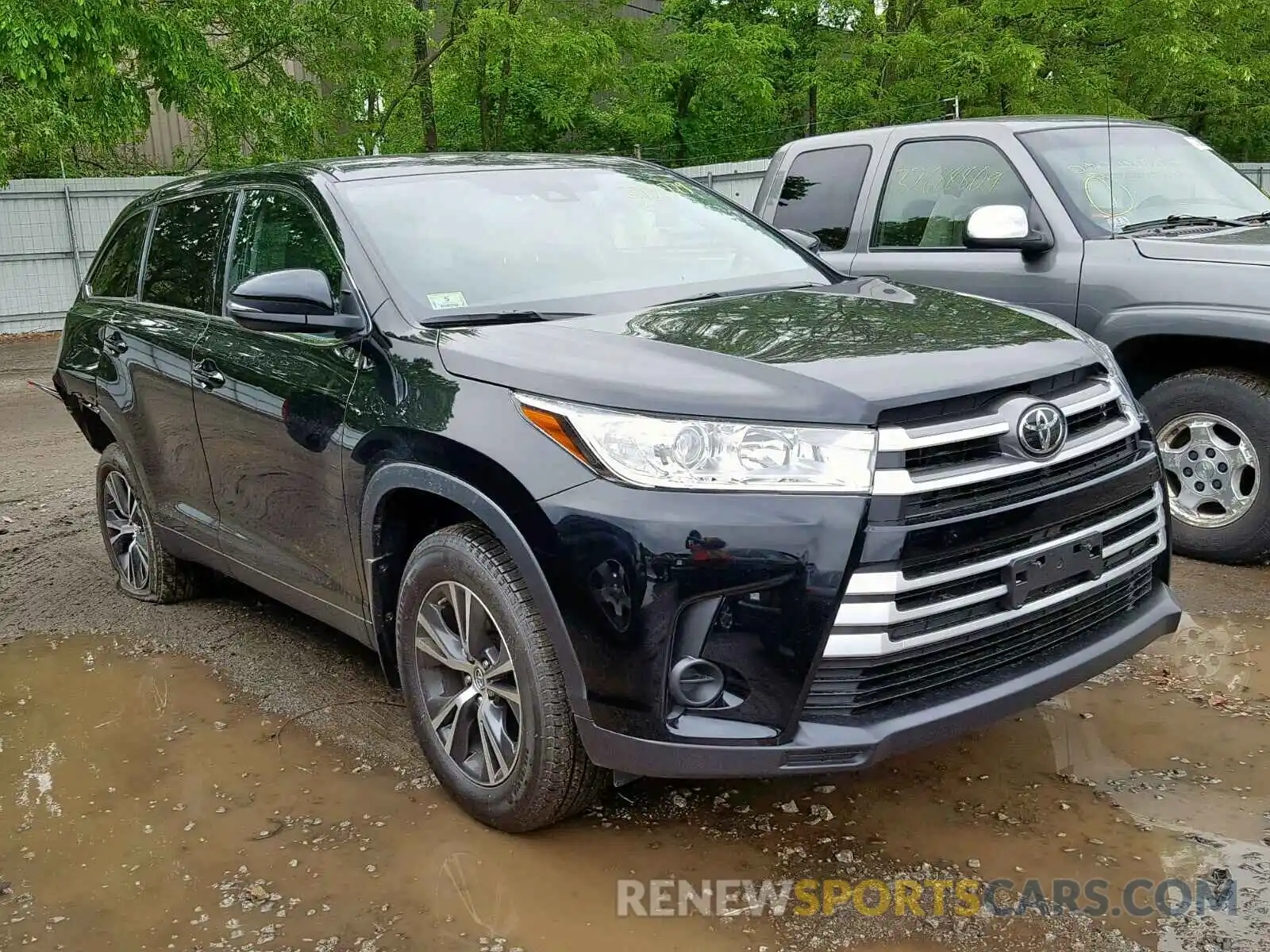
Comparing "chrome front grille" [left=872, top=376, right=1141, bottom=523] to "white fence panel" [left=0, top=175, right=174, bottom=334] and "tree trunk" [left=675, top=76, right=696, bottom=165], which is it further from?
"tree trunk" [left=675, top=76, right=696, bottom=165]

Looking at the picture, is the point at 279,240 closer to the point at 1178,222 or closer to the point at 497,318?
the point at 497,318

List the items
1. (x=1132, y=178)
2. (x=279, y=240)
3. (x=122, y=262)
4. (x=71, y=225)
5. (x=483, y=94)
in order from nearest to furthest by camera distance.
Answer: (x=279, y=240)
(x=122, y=262)
(x=1132, y=178)
(x=71, y=225)
(x=483, y=94)

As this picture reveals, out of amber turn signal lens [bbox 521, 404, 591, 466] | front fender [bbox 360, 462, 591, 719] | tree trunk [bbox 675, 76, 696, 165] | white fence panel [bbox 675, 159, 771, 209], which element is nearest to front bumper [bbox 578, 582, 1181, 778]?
front fender [bbox 360, 462, 591, 719]

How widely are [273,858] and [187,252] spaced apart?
8.28ft

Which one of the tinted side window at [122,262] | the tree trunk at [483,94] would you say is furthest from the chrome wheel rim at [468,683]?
the tree trunk at [483,94]

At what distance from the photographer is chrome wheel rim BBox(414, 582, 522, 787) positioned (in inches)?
123

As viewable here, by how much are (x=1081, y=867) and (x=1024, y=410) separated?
1.14 meters

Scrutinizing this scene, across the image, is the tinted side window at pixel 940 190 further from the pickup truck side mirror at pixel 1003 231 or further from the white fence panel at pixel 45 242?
the white fence panel at pixel 45 242

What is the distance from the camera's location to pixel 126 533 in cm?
543

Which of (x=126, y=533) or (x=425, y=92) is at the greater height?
(x=425, y=92)

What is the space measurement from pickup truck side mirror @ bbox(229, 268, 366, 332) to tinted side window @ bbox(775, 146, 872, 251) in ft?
11.4

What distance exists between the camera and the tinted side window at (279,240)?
379cm

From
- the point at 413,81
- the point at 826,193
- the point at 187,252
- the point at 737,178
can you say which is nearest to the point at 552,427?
the point at 187,252

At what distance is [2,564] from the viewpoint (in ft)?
19.8
